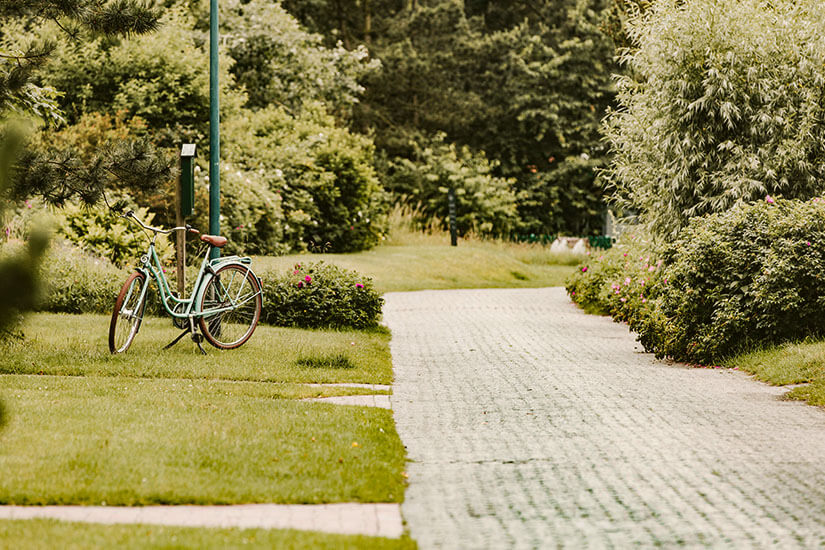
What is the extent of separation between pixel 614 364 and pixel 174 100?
13.9 meters

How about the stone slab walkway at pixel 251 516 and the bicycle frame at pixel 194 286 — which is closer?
the stone slab walkway at pixel 251 516

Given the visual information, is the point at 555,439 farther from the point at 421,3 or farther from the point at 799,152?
the point at 421,3

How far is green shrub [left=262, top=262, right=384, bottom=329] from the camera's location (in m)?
13.2

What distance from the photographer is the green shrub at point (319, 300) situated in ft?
43.4

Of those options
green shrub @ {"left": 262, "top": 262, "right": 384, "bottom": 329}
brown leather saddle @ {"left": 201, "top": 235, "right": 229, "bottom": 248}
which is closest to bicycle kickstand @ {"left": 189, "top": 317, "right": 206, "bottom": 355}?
brown leather saddle @ {"left": 201, "top": 235, "right": 229, "bottom": 248}

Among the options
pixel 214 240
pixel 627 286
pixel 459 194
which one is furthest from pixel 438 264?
pixel 214 240

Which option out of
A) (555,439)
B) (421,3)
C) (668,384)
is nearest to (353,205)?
(668,384)

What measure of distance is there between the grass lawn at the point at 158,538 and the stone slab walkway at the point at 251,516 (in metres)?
0.12

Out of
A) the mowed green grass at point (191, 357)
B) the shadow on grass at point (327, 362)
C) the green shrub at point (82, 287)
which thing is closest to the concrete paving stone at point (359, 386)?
the mowed green grass at point (191, 357)

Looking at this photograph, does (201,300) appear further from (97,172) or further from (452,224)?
(452,224)

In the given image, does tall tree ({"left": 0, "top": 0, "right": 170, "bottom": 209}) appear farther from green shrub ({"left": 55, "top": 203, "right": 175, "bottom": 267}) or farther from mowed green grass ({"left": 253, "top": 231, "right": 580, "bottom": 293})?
mowed green grass ({"left": 253, "top": 231, "right": 580, "bottom": 293})

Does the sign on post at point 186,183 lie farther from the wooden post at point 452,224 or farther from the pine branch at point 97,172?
the wooden post at point 452,224

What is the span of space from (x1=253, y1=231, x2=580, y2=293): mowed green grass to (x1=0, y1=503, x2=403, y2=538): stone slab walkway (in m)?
12.8

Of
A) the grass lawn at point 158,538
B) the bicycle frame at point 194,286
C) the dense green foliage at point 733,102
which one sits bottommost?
the grass lawn at point 158,538
